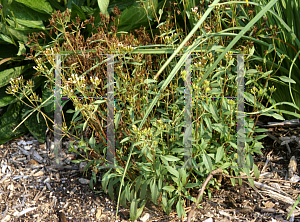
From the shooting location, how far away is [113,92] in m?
1.77

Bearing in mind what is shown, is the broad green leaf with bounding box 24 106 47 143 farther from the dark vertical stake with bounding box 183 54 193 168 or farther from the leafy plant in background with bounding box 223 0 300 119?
the leafy plant in background with bounding box 223 0 300 119

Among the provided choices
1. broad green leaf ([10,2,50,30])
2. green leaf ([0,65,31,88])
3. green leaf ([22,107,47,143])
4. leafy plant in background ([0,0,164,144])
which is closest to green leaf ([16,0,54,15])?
leafy plant in background ([0,0,164,144])

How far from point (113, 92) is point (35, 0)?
4.64 feet

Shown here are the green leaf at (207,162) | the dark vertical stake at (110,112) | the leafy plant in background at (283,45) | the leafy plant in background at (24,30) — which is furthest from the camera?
the leafy plant in background at (24,30)

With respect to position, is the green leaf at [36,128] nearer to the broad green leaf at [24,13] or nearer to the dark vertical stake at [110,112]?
the broad green leaf at [24,13]

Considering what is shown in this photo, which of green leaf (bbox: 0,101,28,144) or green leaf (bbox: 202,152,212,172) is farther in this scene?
green leaf (bbox: 0,101,28,144)

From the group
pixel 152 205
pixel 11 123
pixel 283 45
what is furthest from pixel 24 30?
pixel 283 45

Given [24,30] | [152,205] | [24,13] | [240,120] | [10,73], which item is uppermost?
[24,13]

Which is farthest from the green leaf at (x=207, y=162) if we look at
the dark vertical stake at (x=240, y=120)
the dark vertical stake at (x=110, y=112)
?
the dark vertical stake at (x=110, y=112)

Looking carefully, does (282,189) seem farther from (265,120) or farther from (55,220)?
(55,220)

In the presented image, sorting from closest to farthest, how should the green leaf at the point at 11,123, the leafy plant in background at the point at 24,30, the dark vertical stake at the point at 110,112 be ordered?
the dark vertical stake at the point at 110,112, the leafy plant in background at the point at 24,30, the green leaf at the point at 11,123

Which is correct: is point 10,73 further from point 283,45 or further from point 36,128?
point 283,45

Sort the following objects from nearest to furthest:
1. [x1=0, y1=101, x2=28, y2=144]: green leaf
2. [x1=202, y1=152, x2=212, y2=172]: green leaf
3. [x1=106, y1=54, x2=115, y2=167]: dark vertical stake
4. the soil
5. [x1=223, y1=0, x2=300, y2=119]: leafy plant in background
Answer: [x1=202, y1=152, x2=212, y2=172]: green leaf, [x1=106, y1=54, x2=115, y2=167]: dark vertical stake, the soil, [x1=223, y1=0, x2=300, y2=119]: leafy plant in background, [x1=0, y1=101, x2=28, y2=144]: green leaf

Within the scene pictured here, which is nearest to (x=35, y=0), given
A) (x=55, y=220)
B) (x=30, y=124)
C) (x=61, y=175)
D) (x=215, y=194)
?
(x=30, y=124)
